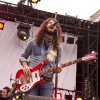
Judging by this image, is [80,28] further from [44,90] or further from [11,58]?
[44,90]

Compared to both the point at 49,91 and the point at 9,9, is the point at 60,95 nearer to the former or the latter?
the point at 9,9

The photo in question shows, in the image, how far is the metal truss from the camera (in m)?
8.81

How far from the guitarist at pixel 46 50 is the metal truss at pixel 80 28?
5.76 meters

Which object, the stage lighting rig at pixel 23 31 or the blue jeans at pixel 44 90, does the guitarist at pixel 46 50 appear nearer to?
the blue jeans at pixel 44 90

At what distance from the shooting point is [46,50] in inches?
119

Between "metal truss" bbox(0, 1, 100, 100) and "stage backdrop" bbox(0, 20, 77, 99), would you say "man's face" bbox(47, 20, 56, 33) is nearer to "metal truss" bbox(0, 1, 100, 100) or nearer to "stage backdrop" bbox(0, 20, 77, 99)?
"metal truss" bbox(0, 1, 100, 100)

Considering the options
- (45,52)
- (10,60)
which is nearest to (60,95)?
(10,60)

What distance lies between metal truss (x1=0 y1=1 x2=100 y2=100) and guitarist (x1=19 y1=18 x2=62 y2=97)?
5755 millimetres

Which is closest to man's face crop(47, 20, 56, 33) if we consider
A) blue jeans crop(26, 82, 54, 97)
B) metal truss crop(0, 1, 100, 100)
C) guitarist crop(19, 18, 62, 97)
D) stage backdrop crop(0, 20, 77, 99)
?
guitarist crop(19, 18, 62, 97)

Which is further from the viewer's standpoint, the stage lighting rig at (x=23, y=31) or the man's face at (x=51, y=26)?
the stage lighting rig at (x=23, y=31)

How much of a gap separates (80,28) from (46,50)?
653cm

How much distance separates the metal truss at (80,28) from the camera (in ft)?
28.9

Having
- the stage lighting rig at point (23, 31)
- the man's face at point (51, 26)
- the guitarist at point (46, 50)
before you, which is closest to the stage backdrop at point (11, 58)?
the stage lighting rig at point (23, 31)

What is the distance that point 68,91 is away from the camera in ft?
30.6
